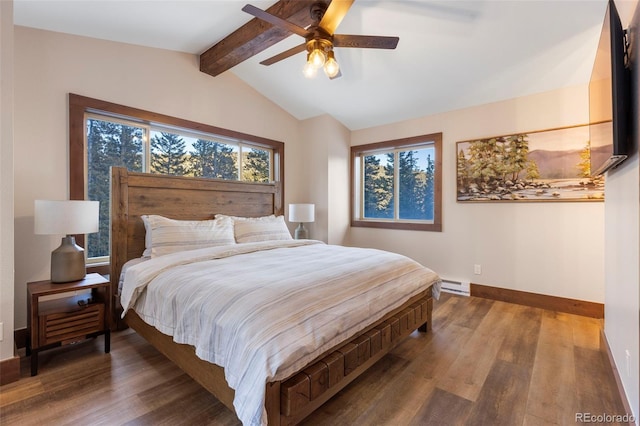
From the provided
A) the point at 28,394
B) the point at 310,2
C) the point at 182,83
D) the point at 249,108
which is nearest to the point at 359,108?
the point at 249,108

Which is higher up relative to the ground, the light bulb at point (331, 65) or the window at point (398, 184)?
the light bulb at point (331, 65)

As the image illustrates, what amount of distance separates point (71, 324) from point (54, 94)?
196 centimetres

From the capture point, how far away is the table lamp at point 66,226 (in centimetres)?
204

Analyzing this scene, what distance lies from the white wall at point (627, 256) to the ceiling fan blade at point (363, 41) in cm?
125

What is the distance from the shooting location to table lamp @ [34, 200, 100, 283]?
2.04 meters

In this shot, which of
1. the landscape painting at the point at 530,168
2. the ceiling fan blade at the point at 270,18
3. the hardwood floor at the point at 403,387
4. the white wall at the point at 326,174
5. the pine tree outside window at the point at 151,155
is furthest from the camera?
the white wall at the point at 326,174

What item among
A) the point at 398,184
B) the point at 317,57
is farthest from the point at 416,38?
the point at 398,184

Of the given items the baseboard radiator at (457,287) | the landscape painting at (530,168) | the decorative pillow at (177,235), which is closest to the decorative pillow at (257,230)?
the decorative pillow at (177,235)

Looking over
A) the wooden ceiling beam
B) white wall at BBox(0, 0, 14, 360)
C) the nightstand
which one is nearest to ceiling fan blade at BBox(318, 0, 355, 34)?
the wooden ceiling beam

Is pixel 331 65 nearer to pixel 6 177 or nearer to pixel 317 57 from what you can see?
pixel 317 57

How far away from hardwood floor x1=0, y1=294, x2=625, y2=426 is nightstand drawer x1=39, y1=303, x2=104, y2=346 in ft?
0.68

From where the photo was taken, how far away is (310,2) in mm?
2305

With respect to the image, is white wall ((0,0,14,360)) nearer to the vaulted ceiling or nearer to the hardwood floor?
the hardwood floor

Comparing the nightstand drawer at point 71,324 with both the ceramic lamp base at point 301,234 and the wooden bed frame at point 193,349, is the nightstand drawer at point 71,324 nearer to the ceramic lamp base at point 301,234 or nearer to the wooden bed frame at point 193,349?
the wooden bed frame at point 193,349
